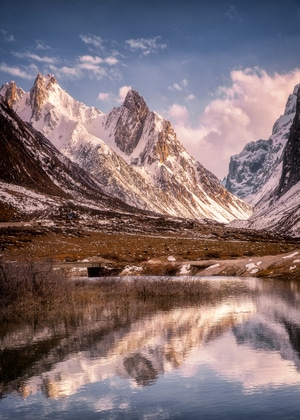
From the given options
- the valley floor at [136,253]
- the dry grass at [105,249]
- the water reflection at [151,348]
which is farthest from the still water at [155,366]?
the dry grass at [105,249]

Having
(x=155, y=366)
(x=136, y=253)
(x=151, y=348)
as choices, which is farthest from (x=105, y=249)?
(x=155, y=366)

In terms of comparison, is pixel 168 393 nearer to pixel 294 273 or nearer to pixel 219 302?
pixel 219 302

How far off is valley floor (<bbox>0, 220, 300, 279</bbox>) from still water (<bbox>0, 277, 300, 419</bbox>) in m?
16.5

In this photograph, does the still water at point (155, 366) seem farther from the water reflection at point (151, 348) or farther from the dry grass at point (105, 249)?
the dry grass at point (105, 249)

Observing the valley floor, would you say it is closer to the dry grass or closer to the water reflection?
the dry grass

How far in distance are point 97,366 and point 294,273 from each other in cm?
3938

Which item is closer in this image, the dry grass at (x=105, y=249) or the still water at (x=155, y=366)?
the still water at (x=155, y=366)

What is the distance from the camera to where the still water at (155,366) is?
45.2 ft

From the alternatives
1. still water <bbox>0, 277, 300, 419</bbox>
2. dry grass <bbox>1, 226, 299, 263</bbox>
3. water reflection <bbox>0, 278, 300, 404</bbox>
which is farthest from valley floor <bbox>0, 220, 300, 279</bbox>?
still water <bbox>0, 277, 300, 419</bbox>

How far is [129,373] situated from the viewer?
17469 mm

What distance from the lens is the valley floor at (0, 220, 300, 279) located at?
200 ft

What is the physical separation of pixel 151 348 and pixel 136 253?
207 ft

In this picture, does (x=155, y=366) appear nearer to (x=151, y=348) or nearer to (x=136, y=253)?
(x=151, y=348)

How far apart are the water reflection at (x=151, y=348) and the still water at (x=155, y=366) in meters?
0.04
